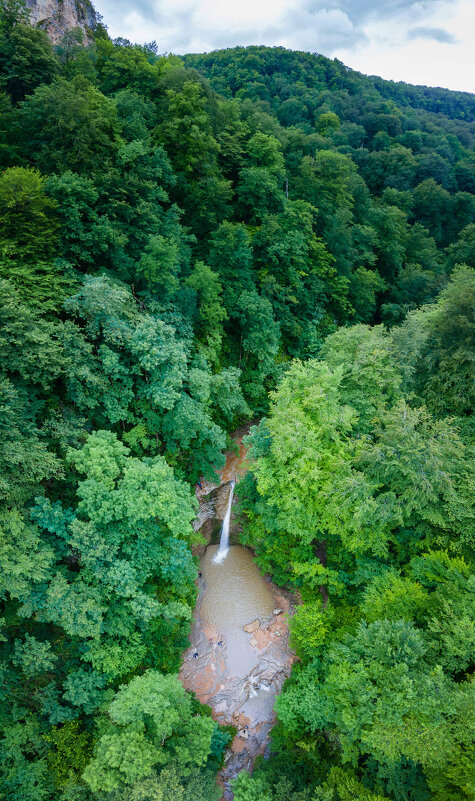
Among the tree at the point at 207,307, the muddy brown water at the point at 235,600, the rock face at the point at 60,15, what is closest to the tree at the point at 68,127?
the tree at the point at 207,307

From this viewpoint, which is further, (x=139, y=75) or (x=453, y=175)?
(x=453, y=175)

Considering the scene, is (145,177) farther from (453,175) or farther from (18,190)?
(453,175)

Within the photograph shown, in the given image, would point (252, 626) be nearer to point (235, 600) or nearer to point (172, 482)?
point (235, 600)

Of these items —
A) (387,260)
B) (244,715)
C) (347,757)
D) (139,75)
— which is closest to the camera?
(347,757)

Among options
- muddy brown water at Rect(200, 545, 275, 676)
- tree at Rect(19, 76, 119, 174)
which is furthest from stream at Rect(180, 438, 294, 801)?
tree at Rect(19, 76, 119, 174)

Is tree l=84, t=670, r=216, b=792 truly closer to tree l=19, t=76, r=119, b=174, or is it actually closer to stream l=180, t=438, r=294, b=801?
stream l=180, t=438, r=294, b=801

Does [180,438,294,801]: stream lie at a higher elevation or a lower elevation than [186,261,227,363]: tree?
lower

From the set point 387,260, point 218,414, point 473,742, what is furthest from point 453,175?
point 473,742
